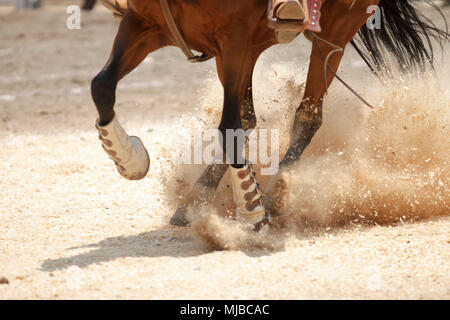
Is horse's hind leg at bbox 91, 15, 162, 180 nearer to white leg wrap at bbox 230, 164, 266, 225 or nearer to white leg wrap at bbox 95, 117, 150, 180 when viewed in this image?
white leg wrap at bbox 95, 117, 150, 180

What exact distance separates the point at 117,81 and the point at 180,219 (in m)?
0.97

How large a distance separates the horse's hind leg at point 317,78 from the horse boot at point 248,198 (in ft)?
0.89

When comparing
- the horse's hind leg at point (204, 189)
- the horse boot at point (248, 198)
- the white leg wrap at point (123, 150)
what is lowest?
the horse's hind leg at point (204, 189)

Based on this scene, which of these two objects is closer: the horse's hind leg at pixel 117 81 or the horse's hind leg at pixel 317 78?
the horse's hind leg at pixel 117 81

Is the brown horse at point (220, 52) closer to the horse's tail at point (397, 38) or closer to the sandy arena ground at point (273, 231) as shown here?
the sandy arena ground at point (273, 231)

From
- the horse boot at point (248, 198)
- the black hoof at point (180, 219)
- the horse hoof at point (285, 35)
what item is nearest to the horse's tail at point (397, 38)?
the horse hoof at point (285, 35)

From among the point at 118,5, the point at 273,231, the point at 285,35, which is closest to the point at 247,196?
the point at 273,231

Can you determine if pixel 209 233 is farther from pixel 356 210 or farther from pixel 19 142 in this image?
pixel 19 142

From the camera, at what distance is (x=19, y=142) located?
679 cm

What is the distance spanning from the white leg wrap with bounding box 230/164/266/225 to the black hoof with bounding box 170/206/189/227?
413mm

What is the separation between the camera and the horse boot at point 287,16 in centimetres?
364

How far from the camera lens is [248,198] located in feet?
13.0

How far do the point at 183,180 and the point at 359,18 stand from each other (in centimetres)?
149

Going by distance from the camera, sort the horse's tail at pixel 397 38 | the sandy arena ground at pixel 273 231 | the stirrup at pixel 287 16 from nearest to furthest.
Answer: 1. the sandy arena ground at pixel 273 231
2. the stirrup at pixel 287 16
3. the horse's tail at pixel 397 38
